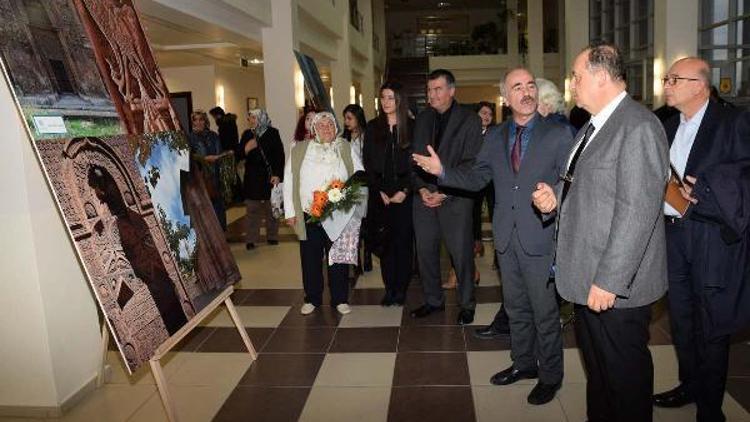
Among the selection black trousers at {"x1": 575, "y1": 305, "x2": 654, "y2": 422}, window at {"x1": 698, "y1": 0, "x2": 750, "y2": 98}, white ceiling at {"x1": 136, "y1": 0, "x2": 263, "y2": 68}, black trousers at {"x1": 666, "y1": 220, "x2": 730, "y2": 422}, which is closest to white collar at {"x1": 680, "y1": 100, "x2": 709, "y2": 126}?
black trousers at {"x1": 666, "y1": 220, "x2": 730, "y2": 422}

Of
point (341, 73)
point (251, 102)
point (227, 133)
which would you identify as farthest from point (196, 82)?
A: point (227, 133)

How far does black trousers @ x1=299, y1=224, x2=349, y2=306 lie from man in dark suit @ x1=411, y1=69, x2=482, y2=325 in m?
0.68

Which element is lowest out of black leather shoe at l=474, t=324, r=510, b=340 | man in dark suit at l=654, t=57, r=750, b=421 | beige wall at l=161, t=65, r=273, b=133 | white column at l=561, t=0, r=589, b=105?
black leather shoe at l=474, t=324, r=510, b=340

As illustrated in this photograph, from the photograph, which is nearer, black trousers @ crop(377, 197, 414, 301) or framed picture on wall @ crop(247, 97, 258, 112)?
black trousers @ crop(377, 197, 414, 301)

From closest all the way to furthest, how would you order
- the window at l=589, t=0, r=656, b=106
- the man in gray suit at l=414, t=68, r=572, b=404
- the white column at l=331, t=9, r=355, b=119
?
1. the man in gray suit at l=414, t=68, r=572, b=404
2. the window at l=589, t=0, r=656, b=106
3. the white column at l=331, t=9, r=355, b=119

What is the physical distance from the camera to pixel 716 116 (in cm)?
259

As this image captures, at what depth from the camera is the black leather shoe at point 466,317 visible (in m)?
4.32

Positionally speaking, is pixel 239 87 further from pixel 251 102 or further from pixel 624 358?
pixel 624 358

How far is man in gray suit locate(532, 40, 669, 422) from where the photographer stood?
6.69 ft

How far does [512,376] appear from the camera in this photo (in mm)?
3299

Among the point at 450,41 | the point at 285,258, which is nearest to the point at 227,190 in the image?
the point at 285,258

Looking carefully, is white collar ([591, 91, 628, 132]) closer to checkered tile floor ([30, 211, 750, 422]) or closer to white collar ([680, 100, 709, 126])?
white collar ([680, 100, 709, 126])

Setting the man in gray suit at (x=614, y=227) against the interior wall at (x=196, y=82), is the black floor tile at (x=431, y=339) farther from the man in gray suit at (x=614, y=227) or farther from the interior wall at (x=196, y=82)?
the interior wall at (x=196, y=82)

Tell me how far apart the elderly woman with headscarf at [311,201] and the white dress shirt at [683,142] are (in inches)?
93.0
